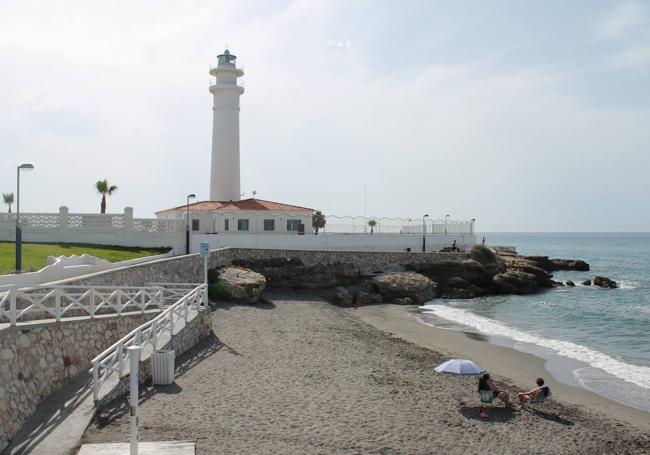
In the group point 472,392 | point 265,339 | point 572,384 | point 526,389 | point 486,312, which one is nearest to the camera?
point 472,392

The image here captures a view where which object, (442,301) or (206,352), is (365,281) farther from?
(206,352)

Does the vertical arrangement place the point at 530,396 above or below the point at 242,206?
below

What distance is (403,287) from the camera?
3559 centimetres

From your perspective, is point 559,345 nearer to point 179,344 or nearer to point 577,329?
point 577,329

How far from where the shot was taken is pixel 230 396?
543 inches

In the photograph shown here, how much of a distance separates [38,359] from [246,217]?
3092 centimetres

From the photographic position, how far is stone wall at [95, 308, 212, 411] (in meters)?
12.2

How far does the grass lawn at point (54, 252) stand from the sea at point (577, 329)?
15.9 meters

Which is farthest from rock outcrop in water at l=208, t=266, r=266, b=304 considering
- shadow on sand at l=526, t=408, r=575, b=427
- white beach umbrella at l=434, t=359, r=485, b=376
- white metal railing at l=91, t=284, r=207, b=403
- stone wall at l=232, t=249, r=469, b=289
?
shadow on sand at l=526, t=408, r=575, b=427

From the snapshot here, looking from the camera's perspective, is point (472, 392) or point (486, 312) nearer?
point (472, 392)

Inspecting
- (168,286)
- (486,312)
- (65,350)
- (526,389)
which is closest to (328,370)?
(526,389)

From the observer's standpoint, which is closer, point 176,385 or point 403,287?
point 176,385

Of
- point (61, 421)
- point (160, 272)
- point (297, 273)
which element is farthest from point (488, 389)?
point (297, 273)

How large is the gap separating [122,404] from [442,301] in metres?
26.9
